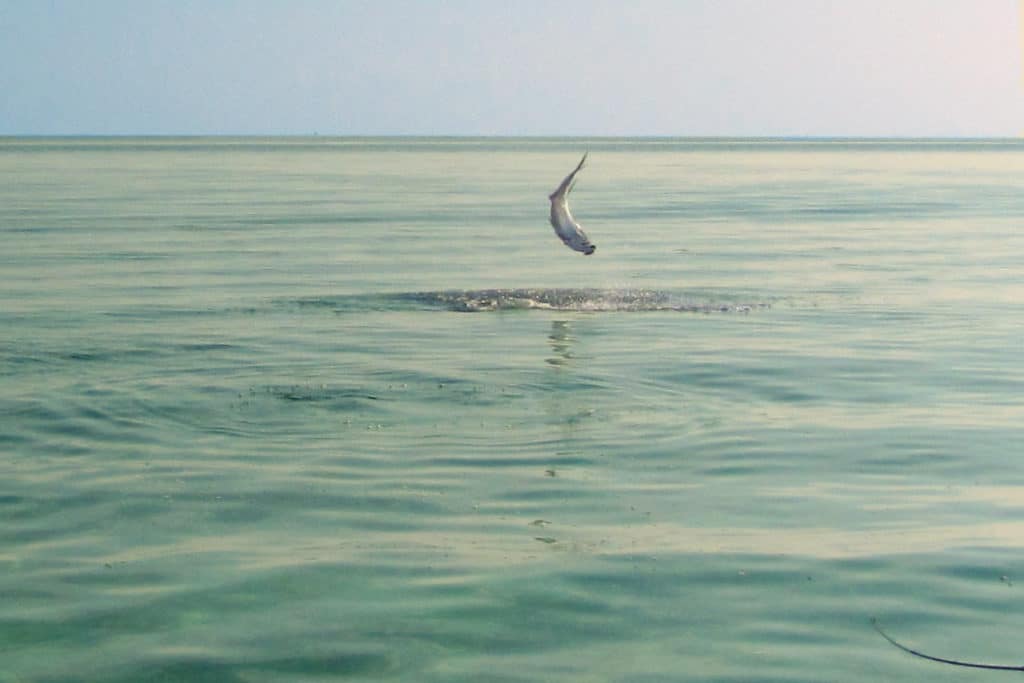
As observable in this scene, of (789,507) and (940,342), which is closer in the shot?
(789,507)

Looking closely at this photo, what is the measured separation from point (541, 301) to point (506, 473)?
11.3 metres

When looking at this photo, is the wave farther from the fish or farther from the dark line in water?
the dark line in water

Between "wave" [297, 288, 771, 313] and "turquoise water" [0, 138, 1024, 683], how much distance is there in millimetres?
96

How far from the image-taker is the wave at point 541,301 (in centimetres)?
2209

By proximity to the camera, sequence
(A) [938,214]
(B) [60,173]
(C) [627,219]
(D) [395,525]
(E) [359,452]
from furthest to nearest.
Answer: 1. (B) [60,173]
2. (A) [938,214]
3. (C) [627,219]
4. (E) [359,452]
5. (D) [395,525]

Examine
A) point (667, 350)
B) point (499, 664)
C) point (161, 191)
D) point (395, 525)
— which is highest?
point (161, 191)

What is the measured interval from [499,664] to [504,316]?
544 inches

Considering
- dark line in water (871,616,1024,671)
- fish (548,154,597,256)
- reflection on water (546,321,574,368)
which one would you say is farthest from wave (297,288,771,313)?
dark line in water (871,616,1024,671)

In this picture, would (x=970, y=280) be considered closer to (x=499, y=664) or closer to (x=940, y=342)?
(x=940, y=342)

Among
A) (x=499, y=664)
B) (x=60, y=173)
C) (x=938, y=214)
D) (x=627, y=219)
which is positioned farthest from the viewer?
(x=60, y=173)

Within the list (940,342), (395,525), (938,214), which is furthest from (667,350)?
(938,214)

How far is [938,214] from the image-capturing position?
153 ft

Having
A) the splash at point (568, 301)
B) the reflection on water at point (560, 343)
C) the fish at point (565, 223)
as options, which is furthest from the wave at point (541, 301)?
the fish at point (565, 223)

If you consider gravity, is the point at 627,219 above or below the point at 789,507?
above
